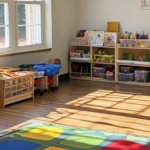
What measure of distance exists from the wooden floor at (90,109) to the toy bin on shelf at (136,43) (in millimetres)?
777

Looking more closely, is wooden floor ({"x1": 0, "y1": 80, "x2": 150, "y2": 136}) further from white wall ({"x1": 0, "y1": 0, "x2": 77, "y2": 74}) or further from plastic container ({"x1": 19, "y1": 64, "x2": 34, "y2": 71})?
white wall ({"x1": 0, "y1": 0, "x2": 77, "y2": 74})

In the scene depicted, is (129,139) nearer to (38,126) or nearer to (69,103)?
(38,126)

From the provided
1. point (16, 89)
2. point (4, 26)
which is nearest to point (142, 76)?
point (16, 89)

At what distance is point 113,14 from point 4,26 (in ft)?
7.47

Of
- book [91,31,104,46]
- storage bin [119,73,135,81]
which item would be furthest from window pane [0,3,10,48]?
storage bin [119,73,135,81]

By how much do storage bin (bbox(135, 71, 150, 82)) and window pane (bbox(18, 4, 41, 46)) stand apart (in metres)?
1.98

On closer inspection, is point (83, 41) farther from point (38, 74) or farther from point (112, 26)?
point (38, 74)

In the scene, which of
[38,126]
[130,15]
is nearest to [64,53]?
[130,15]

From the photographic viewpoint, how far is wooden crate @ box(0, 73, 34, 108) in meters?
4.34

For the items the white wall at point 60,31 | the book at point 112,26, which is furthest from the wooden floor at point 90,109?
the book at point 112,26

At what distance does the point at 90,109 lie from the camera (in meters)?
4.32

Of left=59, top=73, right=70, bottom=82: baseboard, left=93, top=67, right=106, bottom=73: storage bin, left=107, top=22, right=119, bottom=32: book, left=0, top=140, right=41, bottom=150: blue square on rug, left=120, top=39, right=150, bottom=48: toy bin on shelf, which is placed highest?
left=107, top=22, right=119, bottom=32: book

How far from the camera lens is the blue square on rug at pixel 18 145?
2953mm

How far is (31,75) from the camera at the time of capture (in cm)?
483
